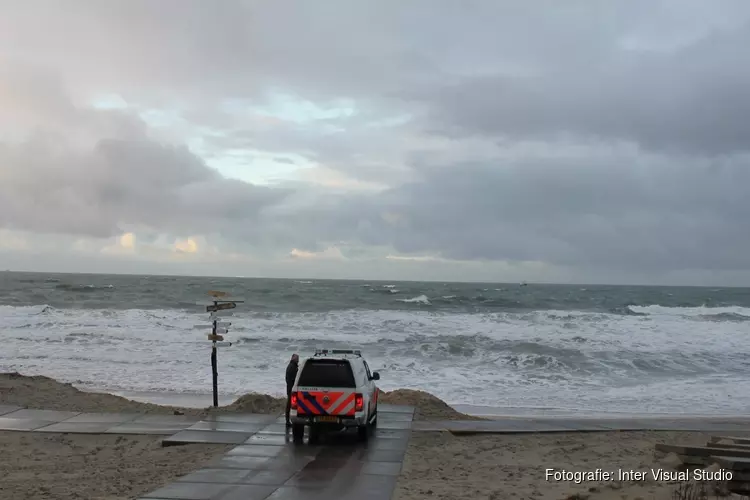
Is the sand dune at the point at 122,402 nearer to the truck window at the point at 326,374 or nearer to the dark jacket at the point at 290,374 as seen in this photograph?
the dark jacket at the point at 290,374

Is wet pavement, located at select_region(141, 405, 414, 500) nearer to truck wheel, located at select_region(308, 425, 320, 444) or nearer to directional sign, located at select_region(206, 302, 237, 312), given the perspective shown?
truck wheel, located at select_region(308, 425, 320, 444)

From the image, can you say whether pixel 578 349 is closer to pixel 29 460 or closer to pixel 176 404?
pixel 176 404

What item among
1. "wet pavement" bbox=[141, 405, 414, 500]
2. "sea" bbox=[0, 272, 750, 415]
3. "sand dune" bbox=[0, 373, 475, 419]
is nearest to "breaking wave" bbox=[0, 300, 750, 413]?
"sea" bbox=[0, 272, 750, 415]

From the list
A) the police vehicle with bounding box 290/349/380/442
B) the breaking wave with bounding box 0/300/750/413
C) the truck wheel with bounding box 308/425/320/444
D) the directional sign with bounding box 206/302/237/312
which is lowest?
the breaking wave with bounding box 0/300/750/413

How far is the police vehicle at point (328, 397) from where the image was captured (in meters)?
11.4

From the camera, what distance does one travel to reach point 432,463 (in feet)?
34.0

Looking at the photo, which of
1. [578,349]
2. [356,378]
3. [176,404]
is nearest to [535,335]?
[578,349]

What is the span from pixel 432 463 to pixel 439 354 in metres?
19.7

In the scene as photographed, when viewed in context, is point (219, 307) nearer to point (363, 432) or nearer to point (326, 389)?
point (326, 389)

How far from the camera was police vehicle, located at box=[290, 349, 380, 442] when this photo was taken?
1136 cm

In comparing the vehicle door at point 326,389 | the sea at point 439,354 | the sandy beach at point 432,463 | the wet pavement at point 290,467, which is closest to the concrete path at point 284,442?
the wet pavement at point 290,467

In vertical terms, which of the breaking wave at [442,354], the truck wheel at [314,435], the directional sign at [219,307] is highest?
the directional sign at [219,307]

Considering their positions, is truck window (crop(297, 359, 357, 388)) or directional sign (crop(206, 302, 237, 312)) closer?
truck window (crop(297, 359, 357, 388))

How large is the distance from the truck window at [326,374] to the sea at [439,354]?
7.17 meters
